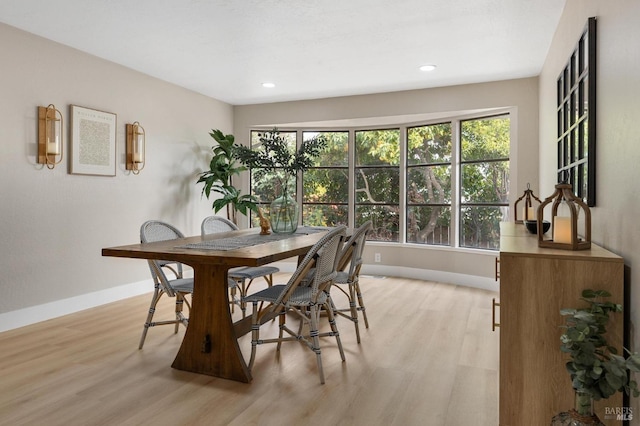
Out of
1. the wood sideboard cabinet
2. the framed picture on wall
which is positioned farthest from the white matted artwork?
the framed picture on wall

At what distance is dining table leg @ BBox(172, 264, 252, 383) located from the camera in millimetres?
2547

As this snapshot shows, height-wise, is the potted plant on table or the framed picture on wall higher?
the framed picture on wall

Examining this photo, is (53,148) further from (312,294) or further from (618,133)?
(618,133)

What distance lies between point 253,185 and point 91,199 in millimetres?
2596

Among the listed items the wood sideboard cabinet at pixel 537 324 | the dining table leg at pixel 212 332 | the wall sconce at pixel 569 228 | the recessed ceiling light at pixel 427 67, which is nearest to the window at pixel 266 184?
the recessed ceiling light at pixel 427 67

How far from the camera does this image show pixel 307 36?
12.2 feet

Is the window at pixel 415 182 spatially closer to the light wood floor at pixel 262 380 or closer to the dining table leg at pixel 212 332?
the light wood floor at pixel 262 380

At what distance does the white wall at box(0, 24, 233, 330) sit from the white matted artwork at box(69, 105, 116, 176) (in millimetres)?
71

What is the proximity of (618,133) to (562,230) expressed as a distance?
46cm

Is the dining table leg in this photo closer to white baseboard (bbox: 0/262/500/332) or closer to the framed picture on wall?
white baseboard (bbox: 0/262/500/332)

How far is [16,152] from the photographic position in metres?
3.65

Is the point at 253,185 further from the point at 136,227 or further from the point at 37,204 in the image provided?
the point at 37,204

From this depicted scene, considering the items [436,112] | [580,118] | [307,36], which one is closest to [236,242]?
[307,36]

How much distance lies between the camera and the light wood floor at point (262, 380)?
7.01 ft
